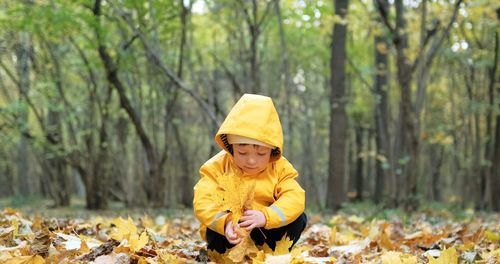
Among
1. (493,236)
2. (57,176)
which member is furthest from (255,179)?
(57,176)

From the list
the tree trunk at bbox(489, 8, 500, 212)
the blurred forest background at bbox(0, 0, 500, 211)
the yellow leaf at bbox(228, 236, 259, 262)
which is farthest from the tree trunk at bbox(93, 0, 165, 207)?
the yellow leaf at bbox(228, 236, 259, 262)

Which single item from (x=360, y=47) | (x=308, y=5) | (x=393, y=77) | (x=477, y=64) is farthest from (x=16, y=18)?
(x=393, y=77)

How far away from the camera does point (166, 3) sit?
9.84 metres

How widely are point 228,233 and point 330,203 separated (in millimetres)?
10012

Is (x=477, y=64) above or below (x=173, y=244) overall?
above

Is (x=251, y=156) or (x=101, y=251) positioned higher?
(x=251, y=156)

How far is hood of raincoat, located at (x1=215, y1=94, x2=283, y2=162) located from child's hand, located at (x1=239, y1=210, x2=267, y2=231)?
0.35m

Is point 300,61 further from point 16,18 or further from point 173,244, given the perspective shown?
point 173,244

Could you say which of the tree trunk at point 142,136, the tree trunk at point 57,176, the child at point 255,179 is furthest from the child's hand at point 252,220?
the tree trunk at point 57,176

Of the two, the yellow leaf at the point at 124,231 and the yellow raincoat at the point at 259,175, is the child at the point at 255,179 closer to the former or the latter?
the yellow raincoat at the point at 259,175

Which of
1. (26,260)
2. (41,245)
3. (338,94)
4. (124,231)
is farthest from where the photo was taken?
(338,94)

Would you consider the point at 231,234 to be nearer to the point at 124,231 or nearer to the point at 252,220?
the point at 252,220

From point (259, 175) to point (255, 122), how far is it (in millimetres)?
358

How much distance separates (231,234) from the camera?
104 inches
